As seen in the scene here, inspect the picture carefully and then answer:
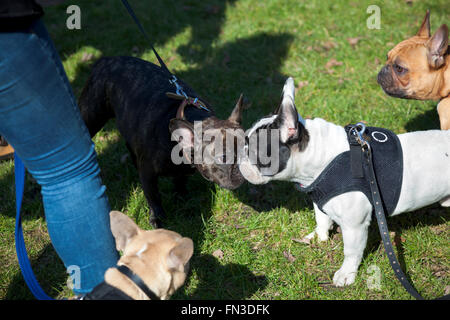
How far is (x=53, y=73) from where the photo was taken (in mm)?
2004

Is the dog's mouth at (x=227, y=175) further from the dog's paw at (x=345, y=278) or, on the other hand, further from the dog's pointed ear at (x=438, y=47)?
the dog's pointed ear at (x=438, y=47)

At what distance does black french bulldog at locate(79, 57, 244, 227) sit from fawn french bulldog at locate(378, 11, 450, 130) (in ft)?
5.06

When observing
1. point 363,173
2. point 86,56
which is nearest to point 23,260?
point 363,173

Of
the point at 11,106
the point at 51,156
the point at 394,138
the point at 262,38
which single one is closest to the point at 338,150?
the point at 394,138

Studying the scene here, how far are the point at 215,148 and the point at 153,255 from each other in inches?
51.8

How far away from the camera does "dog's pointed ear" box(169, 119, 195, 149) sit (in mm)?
3148

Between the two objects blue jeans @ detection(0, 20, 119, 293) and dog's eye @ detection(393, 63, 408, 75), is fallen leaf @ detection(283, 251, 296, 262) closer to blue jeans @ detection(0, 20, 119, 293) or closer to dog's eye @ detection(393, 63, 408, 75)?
blue jeans @ detection(0, 20, 119, 293)

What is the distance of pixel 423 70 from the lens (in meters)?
3.55

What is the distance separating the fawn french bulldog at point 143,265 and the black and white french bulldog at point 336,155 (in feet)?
3.37

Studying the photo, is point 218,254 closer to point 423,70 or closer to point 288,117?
point 288,117

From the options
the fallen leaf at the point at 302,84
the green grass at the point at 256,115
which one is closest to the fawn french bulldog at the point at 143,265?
the green grass at the point at 256,115

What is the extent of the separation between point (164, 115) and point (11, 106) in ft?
5.62

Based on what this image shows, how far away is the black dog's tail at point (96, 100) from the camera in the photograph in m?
3.98

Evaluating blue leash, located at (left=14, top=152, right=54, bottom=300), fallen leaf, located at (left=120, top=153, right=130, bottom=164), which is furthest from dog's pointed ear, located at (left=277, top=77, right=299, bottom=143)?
fallen leaf, located at (left=120, top=153, right=130, bottom=164)
